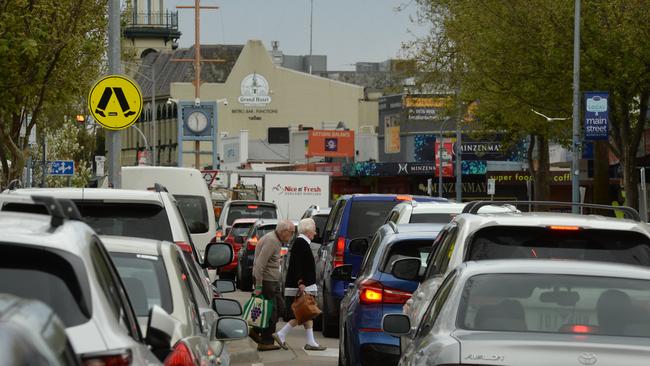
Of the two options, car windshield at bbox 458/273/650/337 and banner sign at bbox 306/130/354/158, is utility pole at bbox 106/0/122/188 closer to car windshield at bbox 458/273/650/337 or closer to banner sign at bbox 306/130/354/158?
car windshield at bbox 458/273/650/337

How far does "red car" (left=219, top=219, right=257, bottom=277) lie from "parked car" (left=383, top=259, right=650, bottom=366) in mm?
26817

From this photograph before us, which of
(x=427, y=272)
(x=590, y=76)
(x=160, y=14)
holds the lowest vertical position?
(x=427, y=272)

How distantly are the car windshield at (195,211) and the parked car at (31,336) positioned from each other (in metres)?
20.6

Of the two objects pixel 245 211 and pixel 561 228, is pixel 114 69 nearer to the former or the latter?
Answer: pixel 561 228

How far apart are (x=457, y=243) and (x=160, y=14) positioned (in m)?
121

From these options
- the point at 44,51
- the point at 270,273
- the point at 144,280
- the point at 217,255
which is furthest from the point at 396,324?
the point at 44,51

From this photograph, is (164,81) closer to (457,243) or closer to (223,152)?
(223,152)

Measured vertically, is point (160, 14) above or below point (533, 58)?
above

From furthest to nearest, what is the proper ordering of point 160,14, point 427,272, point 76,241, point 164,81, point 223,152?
point 160,14, point 164,81, point 223,152, point 427,272, point 76,241

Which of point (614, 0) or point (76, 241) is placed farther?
point (614, 0)

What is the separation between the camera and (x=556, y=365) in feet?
21.3

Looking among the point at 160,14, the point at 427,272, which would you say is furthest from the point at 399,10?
the point at 160,14

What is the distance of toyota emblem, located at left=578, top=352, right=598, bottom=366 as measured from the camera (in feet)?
21.3

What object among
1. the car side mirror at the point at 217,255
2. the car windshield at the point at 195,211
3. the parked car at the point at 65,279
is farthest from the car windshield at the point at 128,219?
the car windshield at the point at 195,211
